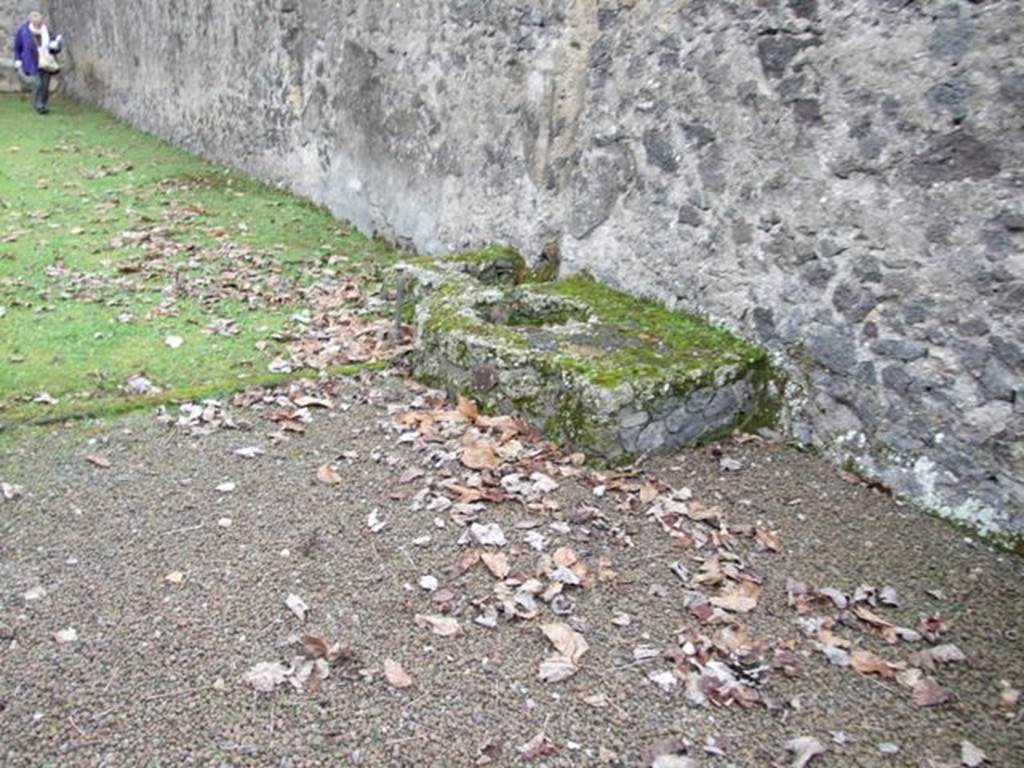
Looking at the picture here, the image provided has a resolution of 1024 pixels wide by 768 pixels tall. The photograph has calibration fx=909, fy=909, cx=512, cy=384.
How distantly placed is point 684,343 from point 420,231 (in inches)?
136

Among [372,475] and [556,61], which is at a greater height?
[556,61]

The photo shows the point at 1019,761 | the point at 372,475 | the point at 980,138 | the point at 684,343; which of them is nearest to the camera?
the point at 1019,761

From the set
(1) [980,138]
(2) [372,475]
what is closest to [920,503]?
(1) [980,138]

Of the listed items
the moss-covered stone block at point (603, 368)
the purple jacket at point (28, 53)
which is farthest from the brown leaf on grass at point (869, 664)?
the purple jacket at point (28, 53)

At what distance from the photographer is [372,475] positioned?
416 centimetres

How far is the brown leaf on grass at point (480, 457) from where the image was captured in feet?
13.6

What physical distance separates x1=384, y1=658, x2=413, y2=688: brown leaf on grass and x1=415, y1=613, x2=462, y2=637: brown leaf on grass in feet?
0.67

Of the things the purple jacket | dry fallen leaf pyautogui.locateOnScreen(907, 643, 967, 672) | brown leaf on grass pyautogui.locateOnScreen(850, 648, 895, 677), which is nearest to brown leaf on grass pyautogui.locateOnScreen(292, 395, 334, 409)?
brown leaf on grass pyautogui.locateOnScreen(850, 648, 895, 677)

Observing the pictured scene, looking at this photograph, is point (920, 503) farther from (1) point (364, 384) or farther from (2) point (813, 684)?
(1) point (364, 384)

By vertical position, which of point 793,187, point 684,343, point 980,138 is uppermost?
point 980,138

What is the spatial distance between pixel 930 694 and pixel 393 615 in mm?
1785

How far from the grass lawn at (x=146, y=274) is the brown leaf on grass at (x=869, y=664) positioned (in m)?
3.47

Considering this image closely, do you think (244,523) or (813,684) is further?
(244,523)

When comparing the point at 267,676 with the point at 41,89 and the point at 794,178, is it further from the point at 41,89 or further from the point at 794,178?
the point at 41,89
